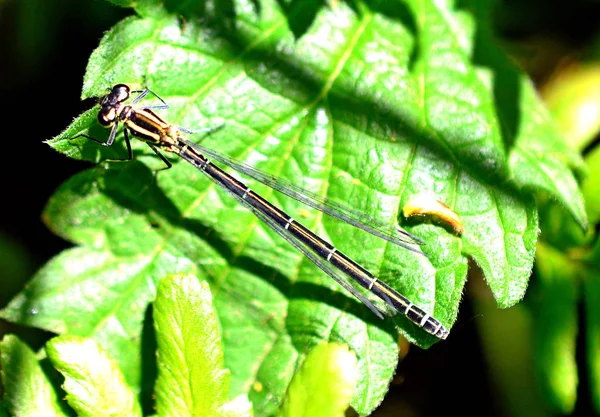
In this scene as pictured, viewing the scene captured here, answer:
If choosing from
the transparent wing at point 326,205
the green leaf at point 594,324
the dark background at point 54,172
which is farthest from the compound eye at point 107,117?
the green leaf at point 594,324

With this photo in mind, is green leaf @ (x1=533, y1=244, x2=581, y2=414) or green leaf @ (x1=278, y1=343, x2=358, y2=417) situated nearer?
green leaf @ (x1=278, y1=343, x2=358, y2=417)

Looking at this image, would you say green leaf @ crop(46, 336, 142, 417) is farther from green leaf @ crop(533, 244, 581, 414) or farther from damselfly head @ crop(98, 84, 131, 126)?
green leaf @ crop(533, 244, 581, 414)

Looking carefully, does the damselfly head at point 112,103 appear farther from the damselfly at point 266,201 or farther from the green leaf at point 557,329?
the green leaf at point 557,329

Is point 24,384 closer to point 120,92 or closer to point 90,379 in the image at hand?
point 90,379

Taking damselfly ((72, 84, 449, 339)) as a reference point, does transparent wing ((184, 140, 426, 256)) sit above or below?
above

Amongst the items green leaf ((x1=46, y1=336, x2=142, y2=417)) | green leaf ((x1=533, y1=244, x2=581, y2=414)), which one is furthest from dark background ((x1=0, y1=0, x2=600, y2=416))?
green leaf ((x1=46, y1=336, x2=142, y2=417))

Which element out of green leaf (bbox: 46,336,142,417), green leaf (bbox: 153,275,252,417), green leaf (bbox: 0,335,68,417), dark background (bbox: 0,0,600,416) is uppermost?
dark background (bbox: 0,0,600,416)
